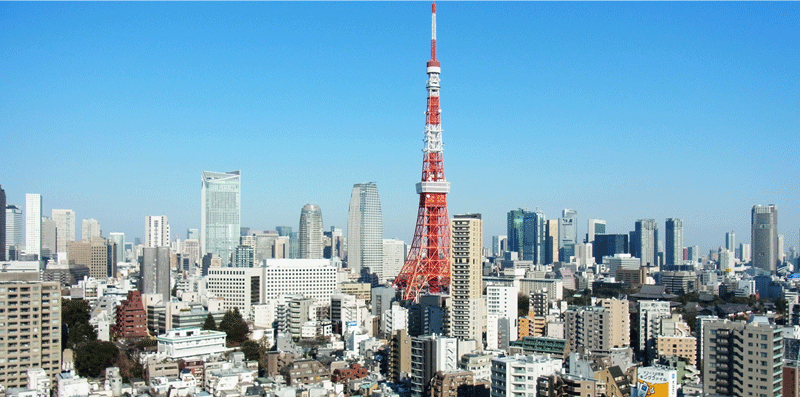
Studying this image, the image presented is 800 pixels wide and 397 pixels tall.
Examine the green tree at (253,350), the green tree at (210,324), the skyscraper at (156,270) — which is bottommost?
the green tree at (253,350)

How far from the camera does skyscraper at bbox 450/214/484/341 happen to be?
696 inches

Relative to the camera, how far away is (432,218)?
23.6 metres

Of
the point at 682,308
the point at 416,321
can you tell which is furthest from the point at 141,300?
the point at 682,308

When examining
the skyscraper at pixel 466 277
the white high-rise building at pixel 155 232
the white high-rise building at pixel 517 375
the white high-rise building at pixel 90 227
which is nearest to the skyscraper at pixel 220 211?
the white high-rise building at pixel 155 232

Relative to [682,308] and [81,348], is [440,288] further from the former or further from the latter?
[81,348]

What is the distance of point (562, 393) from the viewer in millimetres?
10727

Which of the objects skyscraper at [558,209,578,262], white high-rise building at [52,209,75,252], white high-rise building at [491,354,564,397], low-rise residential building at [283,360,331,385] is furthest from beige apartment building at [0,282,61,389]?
skyscraper at [558,209,578,262]

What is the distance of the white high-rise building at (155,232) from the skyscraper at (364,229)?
35.5 feet

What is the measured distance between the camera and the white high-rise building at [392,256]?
4996 cm

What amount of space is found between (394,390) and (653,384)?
4.31m

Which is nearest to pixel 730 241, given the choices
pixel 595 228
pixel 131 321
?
pixel 595 228

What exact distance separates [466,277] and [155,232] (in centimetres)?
3358

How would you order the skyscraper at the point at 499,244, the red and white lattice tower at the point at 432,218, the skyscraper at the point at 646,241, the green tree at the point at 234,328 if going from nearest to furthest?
the green tree at the point at 234,328 → the red and white lattice tower at the point at 432,218 → the skyscraper at the point at 646,241 → the skyscraper at the point at 499,244

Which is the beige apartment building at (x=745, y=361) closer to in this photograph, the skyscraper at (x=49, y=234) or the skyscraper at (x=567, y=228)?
the skyscraper at (x=49, y=234)
